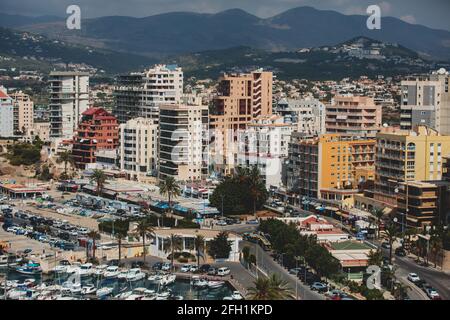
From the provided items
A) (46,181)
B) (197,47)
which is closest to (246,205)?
(46,181)

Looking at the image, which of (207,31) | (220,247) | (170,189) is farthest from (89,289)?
(207,31)

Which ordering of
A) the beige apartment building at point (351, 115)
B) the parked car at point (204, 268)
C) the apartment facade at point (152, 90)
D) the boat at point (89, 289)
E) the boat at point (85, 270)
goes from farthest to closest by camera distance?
1. the apartment facade at point (152, 90)
2. the beige apartment building at point (351, 115)
3. the parked car at point (204, 268)
4. the boat at point (85, 270)
5. the boat at point (89, 289)

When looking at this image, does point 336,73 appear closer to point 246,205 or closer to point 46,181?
point 46,181

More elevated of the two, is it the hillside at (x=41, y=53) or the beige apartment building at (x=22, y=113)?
the hillside at (x=41, y=53)

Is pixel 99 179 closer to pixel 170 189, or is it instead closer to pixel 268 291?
pixel 170 189

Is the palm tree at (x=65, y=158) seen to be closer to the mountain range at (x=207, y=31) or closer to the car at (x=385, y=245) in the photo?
the car at (x=385, y=245)

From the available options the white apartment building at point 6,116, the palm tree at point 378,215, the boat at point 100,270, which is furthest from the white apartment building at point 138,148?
the boat at point 100,270
